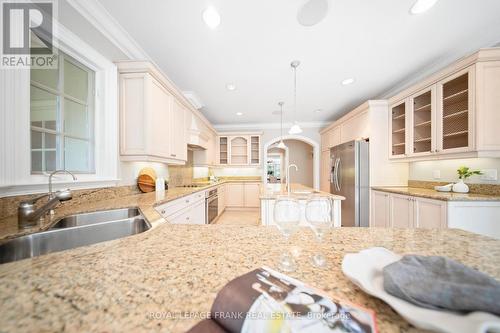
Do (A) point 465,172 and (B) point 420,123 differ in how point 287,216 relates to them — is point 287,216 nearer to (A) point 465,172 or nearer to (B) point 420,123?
(A) point 465,172

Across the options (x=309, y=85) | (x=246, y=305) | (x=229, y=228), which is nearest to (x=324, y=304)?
(x=246, y=305)

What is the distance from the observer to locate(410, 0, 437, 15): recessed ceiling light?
1.50 meters

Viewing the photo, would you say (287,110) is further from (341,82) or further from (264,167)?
(264,167)

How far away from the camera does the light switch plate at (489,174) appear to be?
2.02 meters

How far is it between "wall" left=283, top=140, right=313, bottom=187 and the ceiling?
4.41m

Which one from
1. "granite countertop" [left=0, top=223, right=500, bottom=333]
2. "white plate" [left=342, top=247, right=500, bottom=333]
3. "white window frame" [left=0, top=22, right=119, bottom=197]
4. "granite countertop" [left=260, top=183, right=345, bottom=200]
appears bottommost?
"granite countertop" [left=260, top=183, right=345, bottom=200]

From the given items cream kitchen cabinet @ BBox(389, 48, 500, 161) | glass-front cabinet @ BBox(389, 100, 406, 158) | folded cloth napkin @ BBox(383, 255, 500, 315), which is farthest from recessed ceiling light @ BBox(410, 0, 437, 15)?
folded cloth napkin @ BBox(383, 255, 500, 315)

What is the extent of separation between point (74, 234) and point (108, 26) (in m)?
1.99

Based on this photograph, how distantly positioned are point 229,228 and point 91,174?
5.72ft

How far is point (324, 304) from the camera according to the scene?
1.09 ft

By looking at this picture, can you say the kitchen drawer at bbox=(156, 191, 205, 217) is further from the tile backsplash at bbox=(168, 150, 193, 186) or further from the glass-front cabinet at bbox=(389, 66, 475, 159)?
the glass-front cabinet at bbox=(389, 66, 475, 159)

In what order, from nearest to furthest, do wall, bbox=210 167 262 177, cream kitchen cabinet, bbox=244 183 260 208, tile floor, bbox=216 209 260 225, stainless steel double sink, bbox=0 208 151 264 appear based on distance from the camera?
1. stainless steel double sink, bbox=0 208 151 264
2. tile floor, bbox=216 209 260 225
3. cream kitchen cabinet, bbox=244 183 260 208
4. wall, bbox=210 167 262 177

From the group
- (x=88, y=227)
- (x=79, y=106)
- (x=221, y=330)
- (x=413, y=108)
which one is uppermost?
(x=413, y=108)

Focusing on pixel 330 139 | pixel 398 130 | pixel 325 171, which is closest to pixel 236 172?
pixel 325 171
